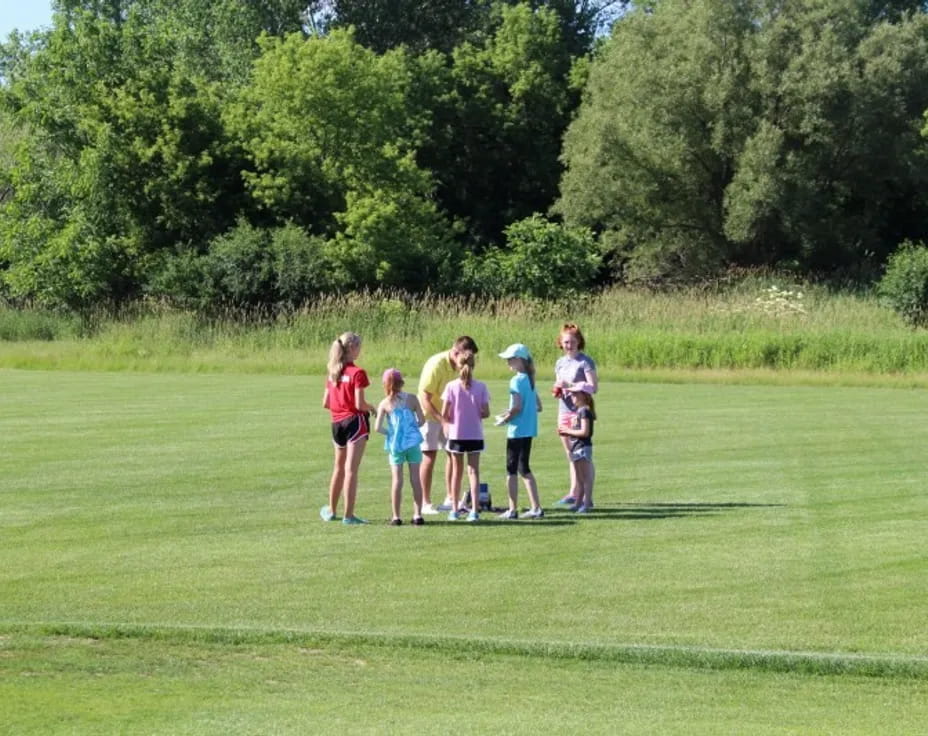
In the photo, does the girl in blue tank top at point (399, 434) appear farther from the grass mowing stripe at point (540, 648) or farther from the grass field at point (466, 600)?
the grass mowing stripe at point (540, 648)

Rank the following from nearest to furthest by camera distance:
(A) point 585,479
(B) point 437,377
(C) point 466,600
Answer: (C) point 466,600, (B) point 437,377, (A) point 585,479

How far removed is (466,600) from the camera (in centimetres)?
1138

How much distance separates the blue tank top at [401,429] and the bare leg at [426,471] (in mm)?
750

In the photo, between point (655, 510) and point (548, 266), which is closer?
point (655, 510)

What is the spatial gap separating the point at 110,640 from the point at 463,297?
40359 mm

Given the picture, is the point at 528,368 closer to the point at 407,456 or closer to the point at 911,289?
the point at 407,456

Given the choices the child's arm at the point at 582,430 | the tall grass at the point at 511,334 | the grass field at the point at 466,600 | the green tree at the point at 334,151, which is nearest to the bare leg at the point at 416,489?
the grass field at the point at 466,600

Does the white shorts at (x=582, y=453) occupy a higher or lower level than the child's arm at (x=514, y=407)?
lower

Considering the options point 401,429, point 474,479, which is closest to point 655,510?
point 474,479

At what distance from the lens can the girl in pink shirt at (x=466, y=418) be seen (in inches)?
591

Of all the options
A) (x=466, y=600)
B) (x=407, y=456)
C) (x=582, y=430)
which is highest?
(x=582, y=430)

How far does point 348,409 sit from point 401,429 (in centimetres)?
53

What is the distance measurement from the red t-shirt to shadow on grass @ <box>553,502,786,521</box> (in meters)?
2.33

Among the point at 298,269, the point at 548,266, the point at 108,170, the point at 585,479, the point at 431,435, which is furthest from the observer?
the point at 108,170
